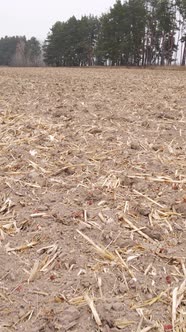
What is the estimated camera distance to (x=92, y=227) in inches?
118

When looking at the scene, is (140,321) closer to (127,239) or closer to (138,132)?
(127,239)

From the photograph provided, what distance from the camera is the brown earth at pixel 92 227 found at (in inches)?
87.9

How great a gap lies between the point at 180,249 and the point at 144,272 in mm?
419

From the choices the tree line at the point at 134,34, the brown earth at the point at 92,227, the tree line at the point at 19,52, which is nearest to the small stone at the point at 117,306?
the brown earth at the point at 92,227

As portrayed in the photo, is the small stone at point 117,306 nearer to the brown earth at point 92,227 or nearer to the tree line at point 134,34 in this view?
the brown earth at point 92,227

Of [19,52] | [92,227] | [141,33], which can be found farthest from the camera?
[19,52]

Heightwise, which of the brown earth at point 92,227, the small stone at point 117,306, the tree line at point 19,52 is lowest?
the small stone at point 117,306

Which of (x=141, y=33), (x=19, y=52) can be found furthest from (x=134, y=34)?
(x=19, y=52)

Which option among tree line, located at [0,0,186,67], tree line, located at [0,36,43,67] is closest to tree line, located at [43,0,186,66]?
tree line, located at [0,0,186,67]

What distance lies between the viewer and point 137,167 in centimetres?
411

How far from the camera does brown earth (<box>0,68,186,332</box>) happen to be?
2232 mm

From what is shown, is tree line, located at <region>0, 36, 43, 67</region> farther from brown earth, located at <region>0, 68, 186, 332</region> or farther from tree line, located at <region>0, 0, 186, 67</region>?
brown earth, located at <region>0, 68, 186, 332</region>

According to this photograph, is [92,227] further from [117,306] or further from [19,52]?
[19,52]

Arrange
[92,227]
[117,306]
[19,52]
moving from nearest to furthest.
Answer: [117,306] < [92,227] < [19,52]
